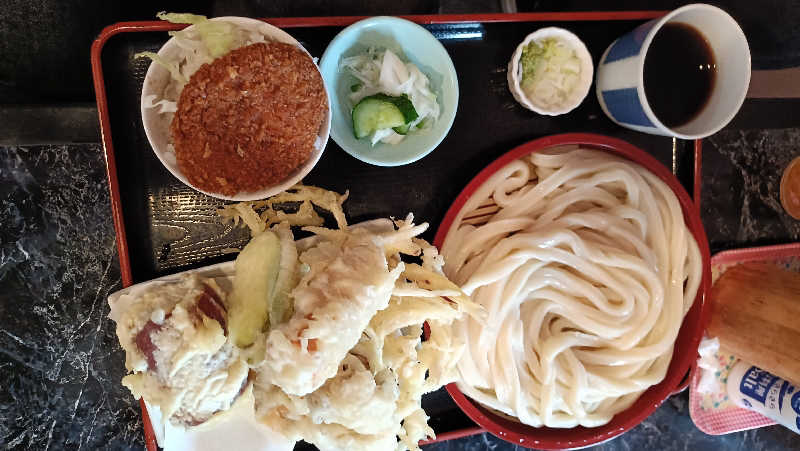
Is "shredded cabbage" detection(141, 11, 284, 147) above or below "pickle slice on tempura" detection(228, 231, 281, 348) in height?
above

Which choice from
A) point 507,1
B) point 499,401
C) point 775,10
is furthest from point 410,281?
point 775,10

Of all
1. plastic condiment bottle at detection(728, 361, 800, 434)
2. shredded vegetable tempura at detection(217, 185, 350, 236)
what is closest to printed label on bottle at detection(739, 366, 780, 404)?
plastic condiment bottle at detection(728, 361, 800, 434)

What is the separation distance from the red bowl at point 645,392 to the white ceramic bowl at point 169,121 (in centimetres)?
54

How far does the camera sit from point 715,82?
1.95m

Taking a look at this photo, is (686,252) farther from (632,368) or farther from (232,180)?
(232,180)

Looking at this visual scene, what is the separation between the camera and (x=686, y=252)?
2.04m

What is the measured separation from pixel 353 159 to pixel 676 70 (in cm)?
121

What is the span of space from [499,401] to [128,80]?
5.78 feet

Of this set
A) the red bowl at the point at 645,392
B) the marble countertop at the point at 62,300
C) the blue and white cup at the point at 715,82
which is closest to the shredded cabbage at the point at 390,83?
the red bowl at the point at 645,392

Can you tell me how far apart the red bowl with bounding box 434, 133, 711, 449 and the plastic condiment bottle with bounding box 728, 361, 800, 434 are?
422mm

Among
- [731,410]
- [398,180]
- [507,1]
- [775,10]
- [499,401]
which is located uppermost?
[507,1]

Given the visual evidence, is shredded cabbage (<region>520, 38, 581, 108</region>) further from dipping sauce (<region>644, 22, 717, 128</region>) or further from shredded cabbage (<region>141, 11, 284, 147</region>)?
shredded cabbage (<region>141, 11, 284, 147</region>)

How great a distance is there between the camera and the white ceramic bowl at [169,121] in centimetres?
164

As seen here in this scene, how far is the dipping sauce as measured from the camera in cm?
193
